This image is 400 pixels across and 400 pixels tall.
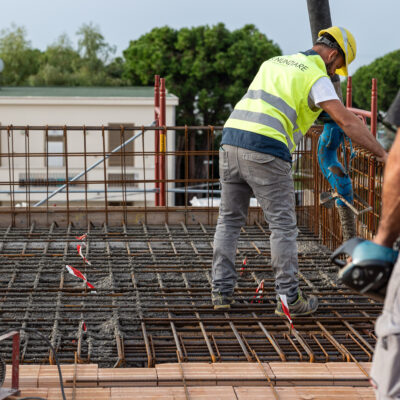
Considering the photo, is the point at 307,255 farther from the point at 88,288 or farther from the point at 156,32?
the point at 156,32

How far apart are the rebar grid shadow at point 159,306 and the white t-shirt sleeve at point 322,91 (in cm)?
146

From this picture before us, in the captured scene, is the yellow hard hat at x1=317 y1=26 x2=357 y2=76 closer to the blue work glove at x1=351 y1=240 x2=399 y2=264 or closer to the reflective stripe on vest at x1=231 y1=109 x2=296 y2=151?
the reflective stripe on vest at x1=231 y1=109 x2=296 y2=151

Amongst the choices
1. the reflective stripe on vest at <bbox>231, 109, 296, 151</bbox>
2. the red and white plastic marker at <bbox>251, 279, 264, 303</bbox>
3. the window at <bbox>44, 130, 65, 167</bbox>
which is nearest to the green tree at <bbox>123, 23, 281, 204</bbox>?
the window at <bbox>44, 130, 65, 167</bbox>

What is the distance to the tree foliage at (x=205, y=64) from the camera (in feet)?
126

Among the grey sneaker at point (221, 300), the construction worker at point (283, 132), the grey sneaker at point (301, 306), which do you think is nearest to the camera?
the construction worker at point (283, 132)

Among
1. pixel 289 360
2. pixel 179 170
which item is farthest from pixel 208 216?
pixel 179 170

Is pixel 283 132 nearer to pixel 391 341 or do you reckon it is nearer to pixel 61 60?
pixel 391 341

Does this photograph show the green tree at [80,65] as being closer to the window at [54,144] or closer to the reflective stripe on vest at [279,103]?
the window at [54,144]

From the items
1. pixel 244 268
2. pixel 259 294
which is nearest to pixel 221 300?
pixel 259 294

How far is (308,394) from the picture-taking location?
360 cm

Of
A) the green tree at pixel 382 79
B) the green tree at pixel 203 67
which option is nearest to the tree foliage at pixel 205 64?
the green tree at pixel 203 67

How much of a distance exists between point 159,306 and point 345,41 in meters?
2.20

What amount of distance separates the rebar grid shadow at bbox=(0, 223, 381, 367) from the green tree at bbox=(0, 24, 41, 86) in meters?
48.2

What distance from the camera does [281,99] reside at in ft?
15.5
